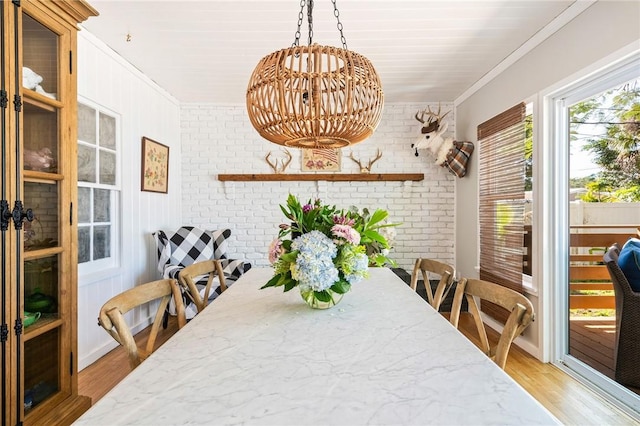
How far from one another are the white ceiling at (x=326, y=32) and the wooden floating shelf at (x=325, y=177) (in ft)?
3.63

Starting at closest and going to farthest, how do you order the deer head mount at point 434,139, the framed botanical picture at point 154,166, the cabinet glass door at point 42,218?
1. the cabinet glass door at point 42,218
2. the framed botanical picture at point 154,166
3. the deer head mount at point 434,139

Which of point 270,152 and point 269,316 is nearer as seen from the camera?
point 269,316

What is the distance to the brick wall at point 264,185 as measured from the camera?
4273 mm

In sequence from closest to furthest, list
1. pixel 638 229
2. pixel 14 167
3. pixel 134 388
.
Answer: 1. pixel 134 388
2. pixel 14 167
3. pixel 638 229

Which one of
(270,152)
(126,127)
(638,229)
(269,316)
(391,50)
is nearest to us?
(269,316)

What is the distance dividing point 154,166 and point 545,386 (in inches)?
148

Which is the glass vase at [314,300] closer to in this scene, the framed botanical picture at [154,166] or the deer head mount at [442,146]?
the framed botanical picture at [154,166]

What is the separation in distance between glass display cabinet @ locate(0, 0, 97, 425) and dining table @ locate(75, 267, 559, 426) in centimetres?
86

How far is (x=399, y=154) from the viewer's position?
429 centimetres

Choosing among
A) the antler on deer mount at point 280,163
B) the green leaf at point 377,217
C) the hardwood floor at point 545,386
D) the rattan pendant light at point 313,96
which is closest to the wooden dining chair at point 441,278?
the green leaf at point 377,217

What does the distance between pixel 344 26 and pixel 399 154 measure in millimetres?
2042

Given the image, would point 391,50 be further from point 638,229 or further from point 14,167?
point 14,167

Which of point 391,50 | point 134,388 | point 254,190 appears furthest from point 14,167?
point 254,190

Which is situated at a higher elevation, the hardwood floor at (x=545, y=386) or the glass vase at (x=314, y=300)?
the glass vase at (x=314, y=300)
